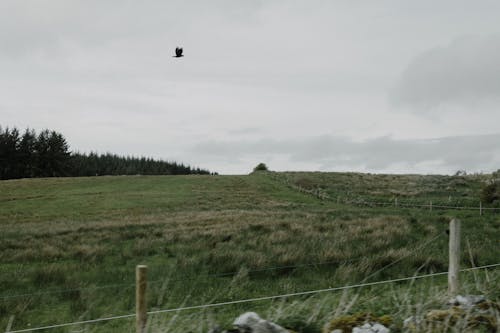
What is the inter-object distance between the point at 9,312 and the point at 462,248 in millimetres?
12159

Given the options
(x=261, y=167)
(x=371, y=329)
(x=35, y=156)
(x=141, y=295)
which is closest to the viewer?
(x=141, y=295)

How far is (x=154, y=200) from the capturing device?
43719 millimetres

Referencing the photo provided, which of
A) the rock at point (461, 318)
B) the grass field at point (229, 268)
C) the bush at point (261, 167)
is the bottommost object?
the grass field at point (229, 268)

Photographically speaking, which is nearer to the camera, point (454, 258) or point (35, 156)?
point (454, 258)

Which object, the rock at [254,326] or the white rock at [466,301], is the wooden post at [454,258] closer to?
the white rock at [466,301]

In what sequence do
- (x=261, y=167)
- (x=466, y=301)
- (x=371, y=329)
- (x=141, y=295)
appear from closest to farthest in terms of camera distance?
(x=141, y=295)
(x=371, y=329)
(x=466, y=301)
(x=261, y=167)

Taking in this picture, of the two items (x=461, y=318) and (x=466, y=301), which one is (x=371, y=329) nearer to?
(x=461, y=318)

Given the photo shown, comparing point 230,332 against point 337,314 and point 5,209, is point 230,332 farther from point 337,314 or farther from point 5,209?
point 5,209

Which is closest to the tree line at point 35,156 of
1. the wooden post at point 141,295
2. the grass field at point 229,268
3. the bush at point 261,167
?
the bush at point 261,167

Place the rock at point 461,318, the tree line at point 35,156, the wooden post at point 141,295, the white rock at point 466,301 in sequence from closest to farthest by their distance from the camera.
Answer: the wooden post at point 141,295
the rock at point 461,318
the white rock at point 466,301
the tree line at point 35,156

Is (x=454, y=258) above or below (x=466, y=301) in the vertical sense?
above

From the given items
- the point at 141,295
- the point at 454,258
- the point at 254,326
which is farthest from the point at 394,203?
the point at 141,295

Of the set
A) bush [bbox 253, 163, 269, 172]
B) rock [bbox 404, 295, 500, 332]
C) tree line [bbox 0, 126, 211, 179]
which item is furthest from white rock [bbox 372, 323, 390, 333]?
bush [bbox 253, 163, 269, 172]

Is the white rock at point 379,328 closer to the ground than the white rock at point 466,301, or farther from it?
closer to the ground
